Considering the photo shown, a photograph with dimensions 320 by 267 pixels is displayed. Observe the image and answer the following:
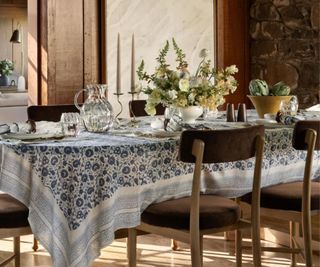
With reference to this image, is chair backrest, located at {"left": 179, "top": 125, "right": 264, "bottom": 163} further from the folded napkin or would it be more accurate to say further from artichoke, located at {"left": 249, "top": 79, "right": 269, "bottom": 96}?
artichoke, located at {"left": 249, "top": 79, "right": 269, "bottom": 96}

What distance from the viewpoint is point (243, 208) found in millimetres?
3361

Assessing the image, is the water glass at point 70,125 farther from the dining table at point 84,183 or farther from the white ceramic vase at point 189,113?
the white ceramic vase at point 189,113

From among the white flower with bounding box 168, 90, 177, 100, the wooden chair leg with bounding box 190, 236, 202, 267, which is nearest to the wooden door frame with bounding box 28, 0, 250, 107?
the white flower with bounding box 168, 90, 177, 100

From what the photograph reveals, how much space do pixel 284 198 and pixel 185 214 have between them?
2.17ft

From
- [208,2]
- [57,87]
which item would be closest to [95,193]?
[57,87]

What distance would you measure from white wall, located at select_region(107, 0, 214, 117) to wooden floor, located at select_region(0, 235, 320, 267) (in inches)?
72.2

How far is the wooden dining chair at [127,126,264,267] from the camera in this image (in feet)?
→ 8.45

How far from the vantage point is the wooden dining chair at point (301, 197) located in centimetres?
302

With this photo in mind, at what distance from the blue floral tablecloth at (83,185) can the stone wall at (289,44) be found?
339 centimetres

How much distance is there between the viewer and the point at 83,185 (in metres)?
2.56

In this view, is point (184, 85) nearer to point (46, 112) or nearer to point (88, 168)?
point (88, 168)

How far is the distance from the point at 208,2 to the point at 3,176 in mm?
Result: 3975

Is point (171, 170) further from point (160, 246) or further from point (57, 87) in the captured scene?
point (57, 87)

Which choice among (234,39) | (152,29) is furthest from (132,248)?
(234,39)
